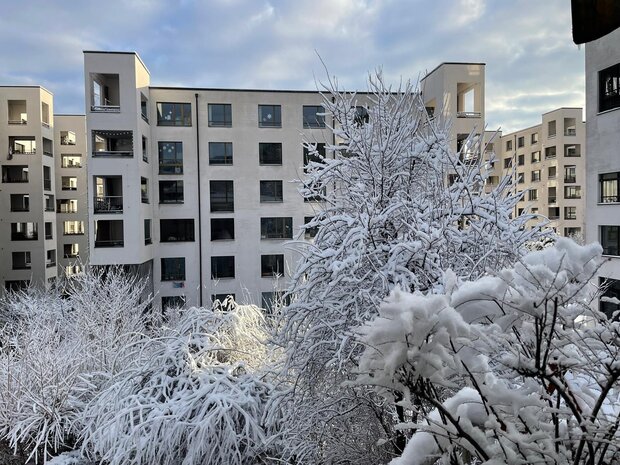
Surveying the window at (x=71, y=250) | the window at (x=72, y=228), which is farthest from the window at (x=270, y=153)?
the window at (x=71, y=250)

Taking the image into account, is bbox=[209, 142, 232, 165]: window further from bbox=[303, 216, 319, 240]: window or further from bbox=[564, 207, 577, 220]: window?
bbox=[564, 207, 577, 220]: window

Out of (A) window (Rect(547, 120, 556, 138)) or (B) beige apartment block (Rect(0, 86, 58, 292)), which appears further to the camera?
(A) window (Rect(547, 120, 556, 138))

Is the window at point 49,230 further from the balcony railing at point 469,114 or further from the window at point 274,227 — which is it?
the balcony railing at point 469,114

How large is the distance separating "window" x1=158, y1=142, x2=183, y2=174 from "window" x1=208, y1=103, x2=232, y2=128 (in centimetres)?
231

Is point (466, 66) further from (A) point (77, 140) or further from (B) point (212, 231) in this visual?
(A) point (77, 140)

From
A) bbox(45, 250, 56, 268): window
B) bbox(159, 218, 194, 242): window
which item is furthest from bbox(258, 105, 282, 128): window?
bbox(45, 250, 56, 268): window

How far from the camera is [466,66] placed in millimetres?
22938

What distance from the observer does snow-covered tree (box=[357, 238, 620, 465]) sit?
1.44 m

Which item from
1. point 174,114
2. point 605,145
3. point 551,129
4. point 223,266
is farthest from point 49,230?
point 551,129

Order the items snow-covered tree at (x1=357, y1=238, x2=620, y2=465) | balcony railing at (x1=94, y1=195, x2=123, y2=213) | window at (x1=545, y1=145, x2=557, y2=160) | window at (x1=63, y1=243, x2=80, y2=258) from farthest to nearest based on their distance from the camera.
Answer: window at (x1=545, y1=145, x2=557, y2=160)
window at (x1=63, y1=243, x2=80, y2=258)
balcony railing at (x1=94, y1=195, x2=123, y2=213)
snow-covered tree at (x1=357, y1=238, x2=620, y2=465)

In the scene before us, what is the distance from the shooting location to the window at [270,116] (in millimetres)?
26500

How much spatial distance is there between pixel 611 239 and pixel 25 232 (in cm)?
3617

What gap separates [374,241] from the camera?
16.2 feet

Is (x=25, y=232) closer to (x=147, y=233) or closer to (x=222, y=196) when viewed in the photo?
(x=147, y=233)
